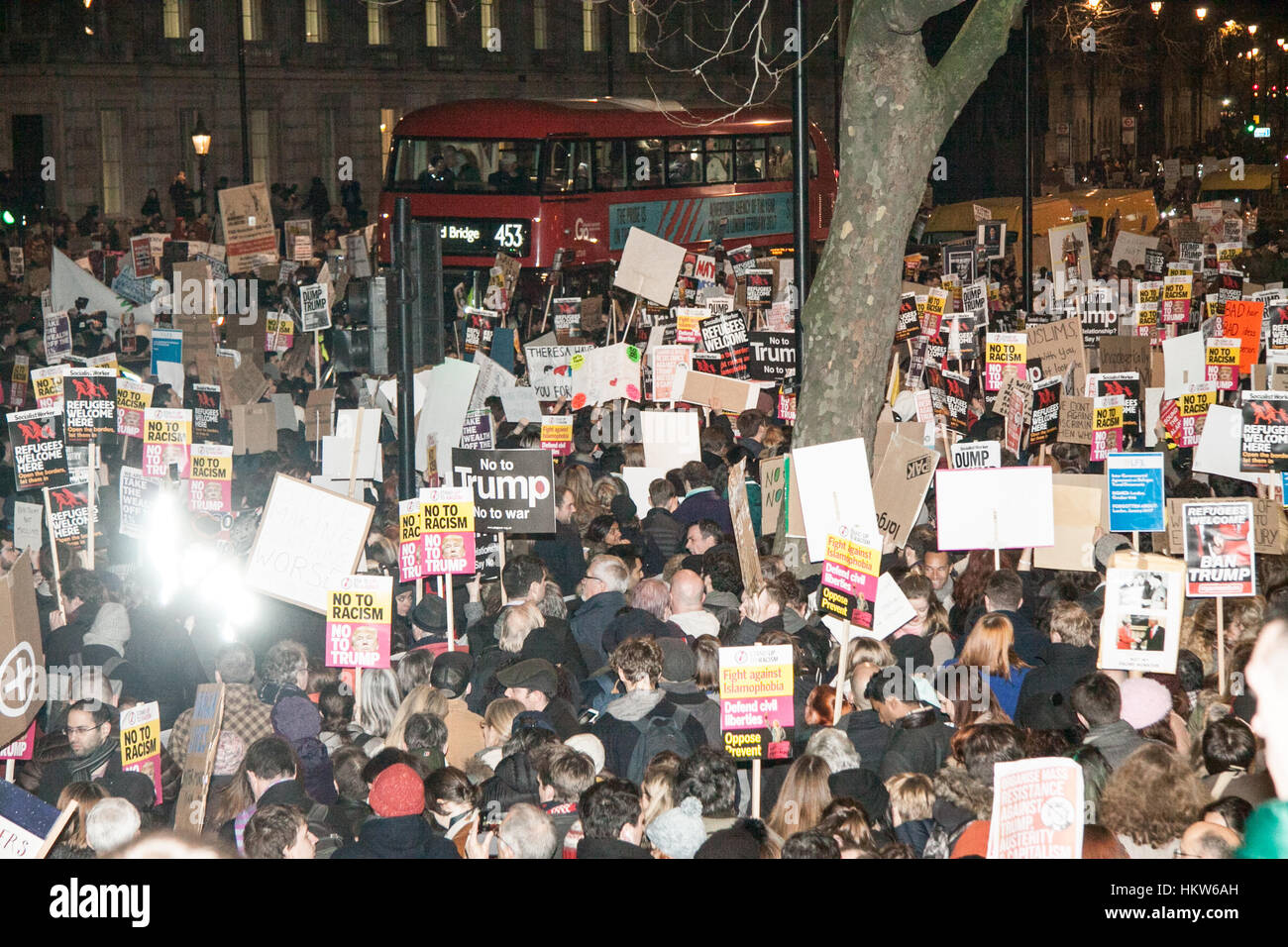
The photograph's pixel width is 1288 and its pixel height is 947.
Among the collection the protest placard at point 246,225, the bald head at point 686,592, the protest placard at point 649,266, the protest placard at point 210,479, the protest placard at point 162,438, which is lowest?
the bald head at point 686,592

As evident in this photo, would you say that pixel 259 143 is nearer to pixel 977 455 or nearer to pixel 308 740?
pixel 977 455

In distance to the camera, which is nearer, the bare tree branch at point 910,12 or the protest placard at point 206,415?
the bare tree branch at point 910,12

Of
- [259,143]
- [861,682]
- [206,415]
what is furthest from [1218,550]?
[259,143]

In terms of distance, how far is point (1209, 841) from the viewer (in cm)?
442

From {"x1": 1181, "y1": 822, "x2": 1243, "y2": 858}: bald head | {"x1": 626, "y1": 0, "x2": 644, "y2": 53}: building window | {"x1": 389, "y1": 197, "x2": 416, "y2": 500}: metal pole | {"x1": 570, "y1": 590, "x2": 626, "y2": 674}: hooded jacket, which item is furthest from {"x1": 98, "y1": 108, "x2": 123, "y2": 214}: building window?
{"x1": 1181, "y1": 822, "x2": 1243, "y2": 858}: bald head

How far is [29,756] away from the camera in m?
6.41

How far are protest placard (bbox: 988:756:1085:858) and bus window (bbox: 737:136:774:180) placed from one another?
21.3 meters

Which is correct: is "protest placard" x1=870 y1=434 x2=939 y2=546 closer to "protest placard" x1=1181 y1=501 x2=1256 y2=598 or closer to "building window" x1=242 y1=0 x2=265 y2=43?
"protest placard" x1=1181 y1=501 x2=1256 y2=598

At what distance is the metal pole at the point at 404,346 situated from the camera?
8.43 meters

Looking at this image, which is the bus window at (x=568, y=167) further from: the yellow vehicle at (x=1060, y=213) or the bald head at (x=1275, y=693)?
the bald head at (x=1275, y=693)

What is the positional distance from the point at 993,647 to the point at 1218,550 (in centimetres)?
139

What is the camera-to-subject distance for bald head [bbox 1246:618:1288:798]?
2.61 metres

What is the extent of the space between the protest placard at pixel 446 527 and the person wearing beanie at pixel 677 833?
2991mm

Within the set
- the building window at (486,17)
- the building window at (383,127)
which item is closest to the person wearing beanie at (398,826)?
the building window at (383,127)
